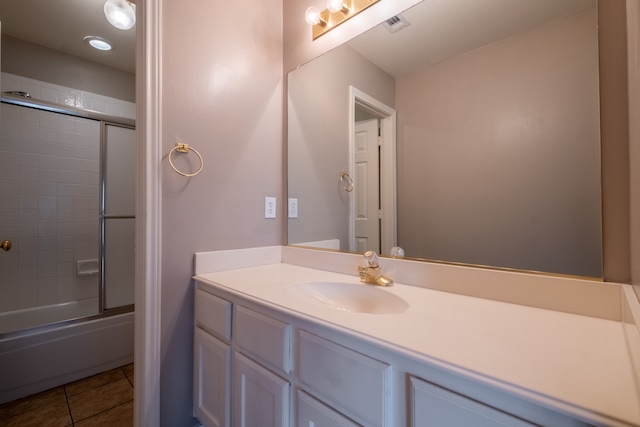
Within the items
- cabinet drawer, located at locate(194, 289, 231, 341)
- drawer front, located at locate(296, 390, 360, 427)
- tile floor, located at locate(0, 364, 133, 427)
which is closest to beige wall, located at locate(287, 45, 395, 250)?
cabinet drawer, located at locate(194, 289, 231, 341)

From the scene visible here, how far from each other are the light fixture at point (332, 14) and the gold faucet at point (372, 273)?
1140 mm

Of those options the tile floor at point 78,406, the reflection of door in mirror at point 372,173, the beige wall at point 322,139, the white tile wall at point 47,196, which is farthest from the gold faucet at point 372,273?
the white tile wall at point 47,196

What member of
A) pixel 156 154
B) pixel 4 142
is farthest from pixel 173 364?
pixel 4 142

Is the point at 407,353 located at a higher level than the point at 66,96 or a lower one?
lower

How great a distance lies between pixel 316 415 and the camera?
0.66 metres

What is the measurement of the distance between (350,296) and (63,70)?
2.91 meters

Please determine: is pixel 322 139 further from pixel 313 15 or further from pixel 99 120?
pixel 99 120

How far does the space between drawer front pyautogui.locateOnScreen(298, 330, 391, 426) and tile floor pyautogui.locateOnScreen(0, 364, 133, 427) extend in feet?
4.44

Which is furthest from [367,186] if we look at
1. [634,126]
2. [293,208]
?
[634,126]

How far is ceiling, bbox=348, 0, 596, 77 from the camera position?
788 millimetres

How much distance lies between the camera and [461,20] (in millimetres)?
960

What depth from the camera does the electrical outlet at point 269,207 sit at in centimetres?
144

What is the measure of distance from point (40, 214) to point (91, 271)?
0.60 meters

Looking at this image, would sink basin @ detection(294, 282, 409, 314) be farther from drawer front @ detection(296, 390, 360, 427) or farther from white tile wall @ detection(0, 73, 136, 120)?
white tile wall @ detection(0, 73, 136, 120)
